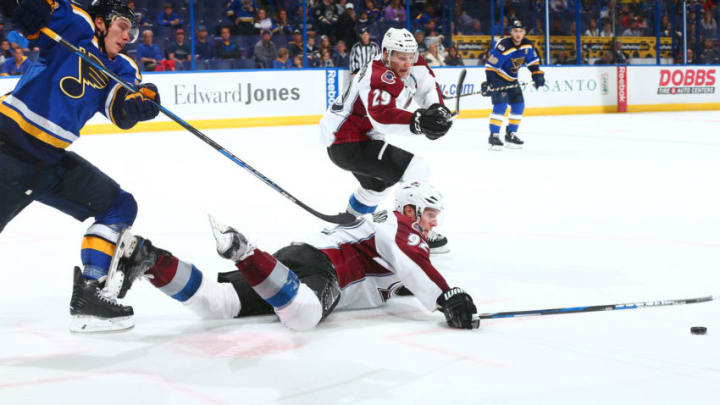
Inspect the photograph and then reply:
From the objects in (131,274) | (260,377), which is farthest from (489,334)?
(131,274)

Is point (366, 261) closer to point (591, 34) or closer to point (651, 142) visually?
point (651, 142)

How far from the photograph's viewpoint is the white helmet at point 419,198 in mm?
3412

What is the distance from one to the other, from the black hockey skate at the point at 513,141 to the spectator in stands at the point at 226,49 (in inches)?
207

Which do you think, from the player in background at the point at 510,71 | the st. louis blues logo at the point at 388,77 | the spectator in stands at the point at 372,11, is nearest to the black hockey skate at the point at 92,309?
the st. louis blues logo at the point at 388,77

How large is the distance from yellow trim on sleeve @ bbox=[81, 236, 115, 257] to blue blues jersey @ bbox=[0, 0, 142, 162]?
1.03 ft

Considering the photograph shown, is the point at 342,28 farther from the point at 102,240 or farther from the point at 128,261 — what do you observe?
the point at 128,261

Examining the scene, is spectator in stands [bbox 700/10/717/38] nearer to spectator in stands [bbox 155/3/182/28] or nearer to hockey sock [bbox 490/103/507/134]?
hockey sock [bbox 490/103/507/134]

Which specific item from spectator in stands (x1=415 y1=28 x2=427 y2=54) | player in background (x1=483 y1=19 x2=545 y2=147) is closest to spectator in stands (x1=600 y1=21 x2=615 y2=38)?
spectator in stands (x1=415 y1=28 x2=427 y2=54)

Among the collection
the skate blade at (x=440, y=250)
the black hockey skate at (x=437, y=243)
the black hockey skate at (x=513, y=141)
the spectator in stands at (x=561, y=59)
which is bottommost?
the black hockey skate at (x=513, y=141)

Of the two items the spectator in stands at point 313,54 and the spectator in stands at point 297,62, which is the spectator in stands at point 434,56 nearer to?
the spectator in stands at point 313,54

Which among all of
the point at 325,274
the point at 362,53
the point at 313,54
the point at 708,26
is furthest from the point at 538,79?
the point at 708,26

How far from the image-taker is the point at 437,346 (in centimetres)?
290

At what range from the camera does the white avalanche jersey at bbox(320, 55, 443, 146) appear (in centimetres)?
427

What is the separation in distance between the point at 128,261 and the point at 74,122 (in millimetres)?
515
